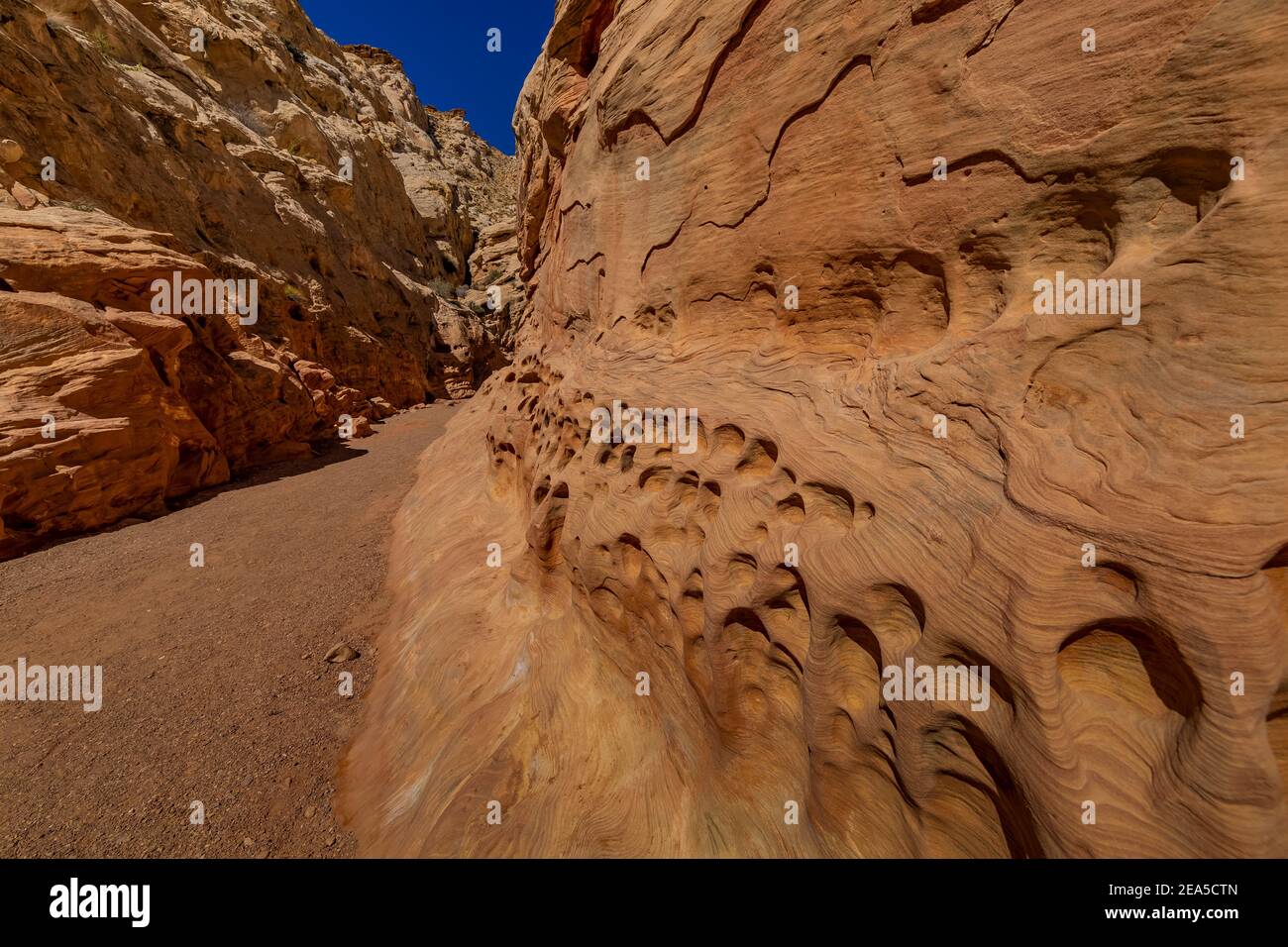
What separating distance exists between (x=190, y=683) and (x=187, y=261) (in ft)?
29.0

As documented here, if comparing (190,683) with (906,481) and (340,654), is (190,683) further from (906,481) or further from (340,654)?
(906,481)

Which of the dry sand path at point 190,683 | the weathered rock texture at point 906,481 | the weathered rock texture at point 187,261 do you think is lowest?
the dry sand path at point 190,683

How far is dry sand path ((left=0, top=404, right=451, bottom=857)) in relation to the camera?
2.93 m

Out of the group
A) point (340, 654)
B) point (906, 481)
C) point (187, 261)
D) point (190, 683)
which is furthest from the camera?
point (187, 261)

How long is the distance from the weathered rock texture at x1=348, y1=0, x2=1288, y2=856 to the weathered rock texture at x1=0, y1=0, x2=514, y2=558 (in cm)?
649

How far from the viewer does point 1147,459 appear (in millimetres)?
1505

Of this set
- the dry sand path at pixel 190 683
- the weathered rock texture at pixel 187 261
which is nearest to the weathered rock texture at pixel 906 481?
the dry sand path at pixel 190 683

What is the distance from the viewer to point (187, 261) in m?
8.70

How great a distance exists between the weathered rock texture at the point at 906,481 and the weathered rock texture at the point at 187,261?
21.3ft

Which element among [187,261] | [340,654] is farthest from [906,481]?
[187,261]

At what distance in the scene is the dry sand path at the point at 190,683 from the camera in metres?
2.93

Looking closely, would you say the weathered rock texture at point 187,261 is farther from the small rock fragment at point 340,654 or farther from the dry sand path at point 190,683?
the small rock fragment at point 340,654

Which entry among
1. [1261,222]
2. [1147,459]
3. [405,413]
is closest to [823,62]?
[1261,222]

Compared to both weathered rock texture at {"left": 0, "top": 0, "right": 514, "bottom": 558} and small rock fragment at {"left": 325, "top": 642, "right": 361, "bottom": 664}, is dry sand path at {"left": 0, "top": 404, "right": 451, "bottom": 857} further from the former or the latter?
weathered rock texture at {"left": 0, "top": 0, "right": 514, "bottom": 558}
